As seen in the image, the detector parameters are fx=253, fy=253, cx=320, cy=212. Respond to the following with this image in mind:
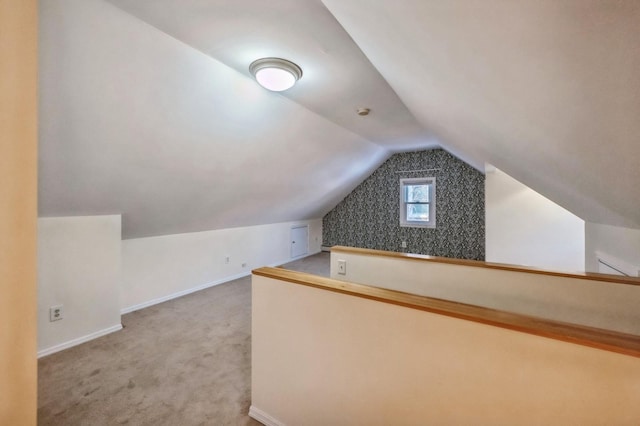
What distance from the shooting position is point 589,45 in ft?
1.81

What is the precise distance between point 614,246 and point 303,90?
2672 millimetres

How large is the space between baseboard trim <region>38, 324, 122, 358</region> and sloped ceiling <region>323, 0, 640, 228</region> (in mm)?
3301

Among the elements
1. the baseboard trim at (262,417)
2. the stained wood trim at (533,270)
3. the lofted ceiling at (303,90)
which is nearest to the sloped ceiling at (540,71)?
the lofted ceiling at (303,90)

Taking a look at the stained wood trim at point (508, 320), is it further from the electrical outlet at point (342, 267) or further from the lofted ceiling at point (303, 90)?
the electrical outlet at point (342, 267)

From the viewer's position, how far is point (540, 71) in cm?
73

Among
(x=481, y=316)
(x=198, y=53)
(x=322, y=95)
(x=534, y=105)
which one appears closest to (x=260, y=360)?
(x=481, y=316)

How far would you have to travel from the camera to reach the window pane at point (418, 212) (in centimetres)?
532

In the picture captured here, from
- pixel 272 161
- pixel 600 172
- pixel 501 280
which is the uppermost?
pixel 272 161

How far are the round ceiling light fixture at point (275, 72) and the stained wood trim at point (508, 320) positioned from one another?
1509 mm

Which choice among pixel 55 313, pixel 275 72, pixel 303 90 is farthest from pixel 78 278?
pixel 303 90

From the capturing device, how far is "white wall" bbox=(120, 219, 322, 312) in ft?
9.87

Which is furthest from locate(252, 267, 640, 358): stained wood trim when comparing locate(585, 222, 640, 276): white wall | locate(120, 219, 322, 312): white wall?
locate(120, 219, 322, 312): white wall

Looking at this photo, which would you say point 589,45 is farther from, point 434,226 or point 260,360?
point 434,226

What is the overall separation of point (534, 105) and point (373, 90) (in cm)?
160
